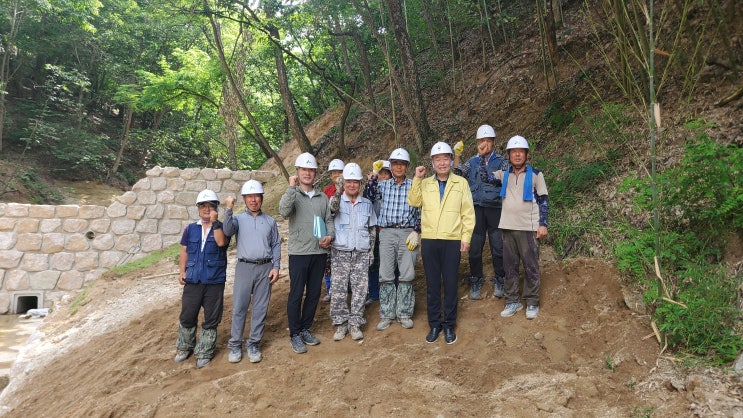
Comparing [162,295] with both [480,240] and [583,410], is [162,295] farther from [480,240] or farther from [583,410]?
[583,410]

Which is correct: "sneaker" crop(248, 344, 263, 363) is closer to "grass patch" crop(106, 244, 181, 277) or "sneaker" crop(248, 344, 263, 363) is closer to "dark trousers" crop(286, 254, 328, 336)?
"dark trousers" crop(286, 254, 328, 336)

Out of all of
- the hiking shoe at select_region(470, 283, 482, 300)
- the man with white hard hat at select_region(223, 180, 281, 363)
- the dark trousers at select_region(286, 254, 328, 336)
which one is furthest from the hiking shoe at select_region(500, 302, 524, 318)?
the man with white hard hat at select_region(223, 180, 281, 363)

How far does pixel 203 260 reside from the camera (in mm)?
3994

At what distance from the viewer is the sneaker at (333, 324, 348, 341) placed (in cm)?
411

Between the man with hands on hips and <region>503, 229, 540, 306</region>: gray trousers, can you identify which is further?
the man with hands on hips

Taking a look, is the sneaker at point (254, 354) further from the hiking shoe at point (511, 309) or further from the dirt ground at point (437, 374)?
the hiking shoe at point (511, 309)

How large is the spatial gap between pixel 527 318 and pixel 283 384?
2.17 m

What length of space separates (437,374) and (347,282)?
1.26 metres

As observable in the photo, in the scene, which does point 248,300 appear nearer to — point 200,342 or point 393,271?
point 200,342

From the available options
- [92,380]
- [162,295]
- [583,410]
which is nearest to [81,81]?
[162,295]

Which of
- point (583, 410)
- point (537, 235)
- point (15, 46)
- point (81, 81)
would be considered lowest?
point (583, 410)

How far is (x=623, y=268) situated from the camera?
3664 mm

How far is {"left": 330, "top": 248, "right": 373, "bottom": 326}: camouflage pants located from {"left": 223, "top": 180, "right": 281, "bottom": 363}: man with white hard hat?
573 millimetres

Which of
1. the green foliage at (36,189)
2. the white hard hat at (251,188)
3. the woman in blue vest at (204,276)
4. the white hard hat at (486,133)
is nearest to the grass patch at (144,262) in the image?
the woman in blue vest at (204,276)
